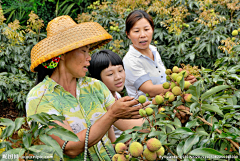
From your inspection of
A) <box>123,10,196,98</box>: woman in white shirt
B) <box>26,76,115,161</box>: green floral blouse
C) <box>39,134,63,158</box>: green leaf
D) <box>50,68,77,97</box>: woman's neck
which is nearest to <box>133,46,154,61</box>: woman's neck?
<box>123,10,196,98</box>: woman in white shirt

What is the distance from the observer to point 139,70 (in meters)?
1.79

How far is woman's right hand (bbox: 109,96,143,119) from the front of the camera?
0.98m

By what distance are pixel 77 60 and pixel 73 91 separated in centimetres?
18

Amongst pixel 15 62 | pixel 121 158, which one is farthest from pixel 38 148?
pixel 15 62

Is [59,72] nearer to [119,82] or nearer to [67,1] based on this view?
[119,82]

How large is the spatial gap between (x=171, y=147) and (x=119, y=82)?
3.20ft

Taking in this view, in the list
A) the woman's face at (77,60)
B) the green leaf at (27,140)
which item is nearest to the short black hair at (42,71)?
the woman's face at (77,60)

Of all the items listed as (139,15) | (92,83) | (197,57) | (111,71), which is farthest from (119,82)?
(197,57)

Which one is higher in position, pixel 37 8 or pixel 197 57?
pixel 37 8

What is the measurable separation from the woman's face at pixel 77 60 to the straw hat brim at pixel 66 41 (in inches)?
2.7

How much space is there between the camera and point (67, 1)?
21.0 feet

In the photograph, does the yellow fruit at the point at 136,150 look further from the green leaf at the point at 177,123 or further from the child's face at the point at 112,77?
the child's face at the point at 112,77

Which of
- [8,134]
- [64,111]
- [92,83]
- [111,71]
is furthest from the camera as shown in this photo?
[111,71]

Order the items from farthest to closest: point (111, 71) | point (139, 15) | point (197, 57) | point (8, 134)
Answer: point (197, 57) → point (139, 15) → point (111, 71) → point (8, 134)
